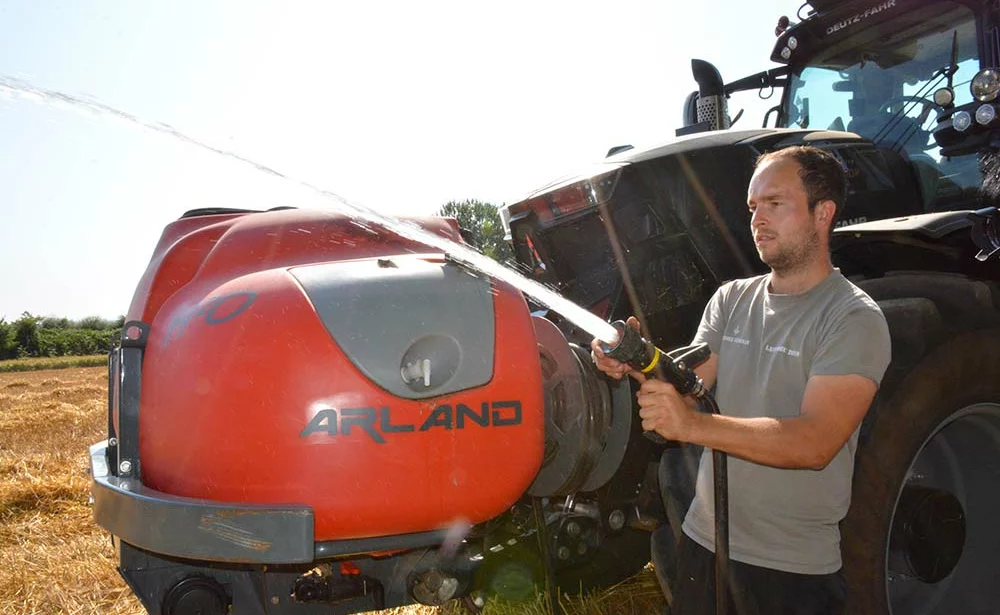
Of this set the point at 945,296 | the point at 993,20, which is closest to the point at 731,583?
the point at 945,296

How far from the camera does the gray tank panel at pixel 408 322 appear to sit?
1985 millimetres

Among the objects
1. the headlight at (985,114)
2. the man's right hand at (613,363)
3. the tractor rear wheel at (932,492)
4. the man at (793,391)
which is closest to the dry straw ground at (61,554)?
the tractor rear wheel at (932,492)

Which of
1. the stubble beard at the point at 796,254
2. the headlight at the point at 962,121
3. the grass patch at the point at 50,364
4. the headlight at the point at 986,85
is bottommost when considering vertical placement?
the grass patch at the point at 50,364

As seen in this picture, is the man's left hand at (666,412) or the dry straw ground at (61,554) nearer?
the man's left hand at (666,412)

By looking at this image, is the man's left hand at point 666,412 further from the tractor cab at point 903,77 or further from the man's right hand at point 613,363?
the tractor cab at point 903,77

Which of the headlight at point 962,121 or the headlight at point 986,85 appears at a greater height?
the headlight at point 986,85

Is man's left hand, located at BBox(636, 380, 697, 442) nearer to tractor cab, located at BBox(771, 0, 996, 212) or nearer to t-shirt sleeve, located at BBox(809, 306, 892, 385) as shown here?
t-shirt sleeve, located at BBox(809, 306, 892, 385)

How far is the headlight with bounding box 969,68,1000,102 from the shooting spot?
10.4ft

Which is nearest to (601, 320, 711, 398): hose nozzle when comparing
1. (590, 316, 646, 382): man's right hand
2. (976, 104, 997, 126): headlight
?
(590, 316, 646, 382): man's right hand

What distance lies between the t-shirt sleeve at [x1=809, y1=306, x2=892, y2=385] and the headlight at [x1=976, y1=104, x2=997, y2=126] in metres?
1.70

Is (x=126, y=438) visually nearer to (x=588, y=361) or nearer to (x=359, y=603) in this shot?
(x=359, y=603)

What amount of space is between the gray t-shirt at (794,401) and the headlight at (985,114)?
5.20ft

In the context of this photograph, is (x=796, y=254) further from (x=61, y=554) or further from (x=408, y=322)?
(x=61, y=554)

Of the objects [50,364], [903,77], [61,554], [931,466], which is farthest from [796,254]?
[50,364]
